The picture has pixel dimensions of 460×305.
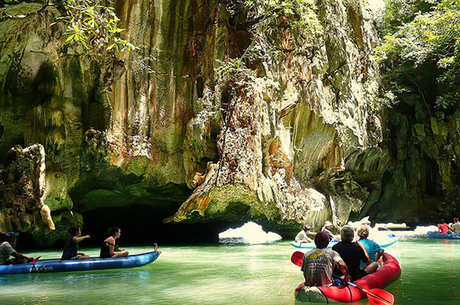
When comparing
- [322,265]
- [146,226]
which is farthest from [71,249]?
[146,226]

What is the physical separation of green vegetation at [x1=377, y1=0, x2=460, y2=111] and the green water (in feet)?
37.7

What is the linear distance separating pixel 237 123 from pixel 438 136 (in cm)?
1383

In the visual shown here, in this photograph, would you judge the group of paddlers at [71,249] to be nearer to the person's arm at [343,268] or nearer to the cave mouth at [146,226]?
the person's arm at [343,268]

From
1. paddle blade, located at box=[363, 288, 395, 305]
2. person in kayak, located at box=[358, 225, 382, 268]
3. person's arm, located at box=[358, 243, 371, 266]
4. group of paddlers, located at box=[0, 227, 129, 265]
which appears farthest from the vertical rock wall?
paddle blade, located at box=[363, 288, 395, 305]

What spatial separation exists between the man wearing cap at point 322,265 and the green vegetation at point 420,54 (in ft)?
47.5

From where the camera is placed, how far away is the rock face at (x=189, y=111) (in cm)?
1360

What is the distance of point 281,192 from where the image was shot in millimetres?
15742

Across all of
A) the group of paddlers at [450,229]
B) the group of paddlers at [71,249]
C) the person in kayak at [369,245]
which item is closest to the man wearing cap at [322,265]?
the person in kayak at [369,245]

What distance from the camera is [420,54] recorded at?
20.2 m

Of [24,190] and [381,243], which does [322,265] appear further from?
[24,190]

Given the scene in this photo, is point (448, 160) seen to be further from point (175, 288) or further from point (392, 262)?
point (175, 288)

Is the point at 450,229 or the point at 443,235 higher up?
the point at 450,229

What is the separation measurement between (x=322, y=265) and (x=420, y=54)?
1819 cm

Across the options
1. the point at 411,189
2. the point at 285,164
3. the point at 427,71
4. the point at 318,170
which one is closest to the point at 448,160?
the point at 411,189
